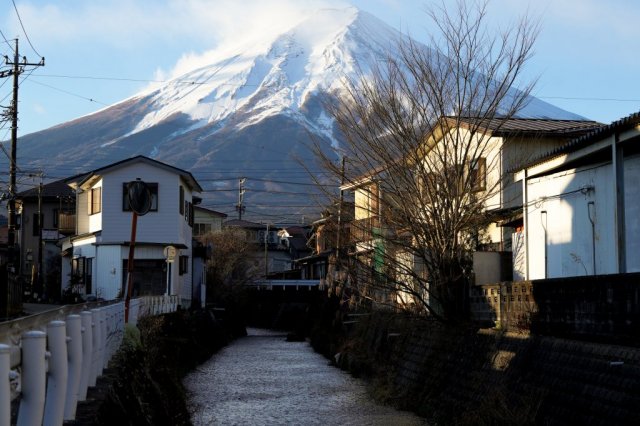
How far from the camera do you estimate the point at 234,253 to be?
57906mm

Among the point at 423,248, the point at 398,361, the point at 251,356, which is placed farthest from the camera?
the point at 251,356

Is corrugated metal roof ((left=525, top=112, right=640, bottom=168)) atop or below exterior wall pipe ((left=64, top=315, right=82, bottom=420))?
atop

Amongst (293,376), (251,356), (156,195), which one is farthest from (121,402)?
(156,195)

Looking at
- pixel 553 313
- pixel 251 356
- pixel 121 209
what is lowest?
pixel 251 356

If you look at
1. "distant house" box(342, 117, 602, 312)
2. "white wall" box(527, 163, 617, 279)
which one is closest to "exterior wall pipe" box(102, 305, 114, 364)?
"distant house" box(342, 117, 602, 312)

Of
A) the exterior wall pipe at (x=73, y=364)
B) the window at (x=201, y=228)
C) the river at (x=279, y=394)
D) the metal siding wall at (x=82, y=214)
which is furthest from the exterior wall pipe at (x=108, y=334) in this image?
the window at (x=201, y=228)

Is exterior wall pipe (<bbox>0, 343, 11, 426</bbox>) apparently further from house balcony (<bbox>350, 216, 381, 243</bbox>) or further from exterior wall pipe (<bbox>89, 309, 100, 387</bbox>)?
house balcony (<bbox>350, 216, 381, 243</bbox>)

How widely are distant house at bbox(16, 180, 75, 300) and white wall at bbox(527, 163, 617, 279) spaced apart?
30749 millimetres

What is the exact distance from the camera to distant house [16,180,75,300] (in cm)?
4806

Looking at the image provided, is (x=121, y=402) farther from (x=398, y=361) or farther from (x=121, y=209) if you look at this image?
(x=121, y=209)

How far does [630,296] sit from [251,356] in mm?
23548

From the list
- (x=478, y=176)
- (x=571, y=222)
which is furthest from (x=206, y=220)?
(x=571, y=222)

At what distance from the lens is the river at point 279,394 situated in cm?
1661

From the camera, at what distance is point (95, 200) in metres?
38.1
